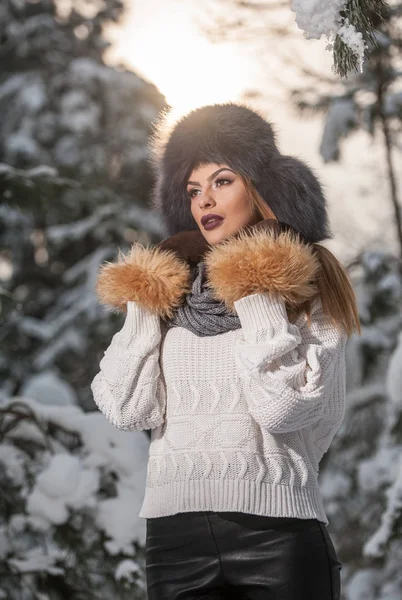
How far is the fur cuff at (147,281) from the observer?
2.83 meters

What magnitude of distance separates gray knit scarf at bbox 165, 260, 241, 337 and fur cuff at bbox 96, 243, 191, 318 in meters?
0.03

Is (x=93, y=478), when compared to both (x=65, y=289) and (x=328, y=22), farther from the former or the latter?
(x=65, y=289)

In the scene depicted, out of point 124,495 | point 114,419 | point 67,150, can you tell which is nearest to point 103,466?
point 124,495

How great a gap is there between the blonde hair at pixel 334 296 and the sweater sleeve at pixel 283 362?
0.09ft

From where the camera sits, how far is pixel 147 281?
2.85 m

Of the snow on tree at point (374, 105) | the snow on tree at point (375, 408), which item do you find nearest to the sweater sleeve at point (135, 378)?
the snow on tree at point (375, 408)

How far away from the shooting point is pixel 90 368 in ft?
37.3

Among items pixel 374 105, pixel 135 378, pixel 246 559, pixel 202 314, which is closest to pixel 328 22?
pixel 202 314

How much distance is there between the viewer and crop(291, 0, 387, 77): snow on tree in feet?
6.92

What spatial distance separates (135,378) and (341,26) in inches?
42.9

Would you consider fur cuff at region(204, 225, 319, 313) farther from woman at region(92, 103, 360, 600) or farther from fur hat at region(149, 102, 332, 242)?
fur hat at region(149, 102, 332, 242)

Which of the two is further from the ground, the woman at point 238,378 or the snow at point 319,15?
the snow at point 319,15

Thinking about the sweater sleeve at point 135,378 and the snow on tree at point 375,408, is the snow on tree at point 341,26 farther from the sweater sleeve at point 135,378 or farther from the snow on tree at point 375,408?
the snow on tree at point 375,408

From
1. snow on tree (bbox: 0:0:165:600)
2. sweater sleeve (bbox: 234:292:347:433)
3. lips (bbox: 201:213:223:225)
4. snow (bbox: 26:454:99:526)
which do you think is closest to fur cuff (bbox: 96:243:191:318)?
lips (bbox: 201:213:223:225)
